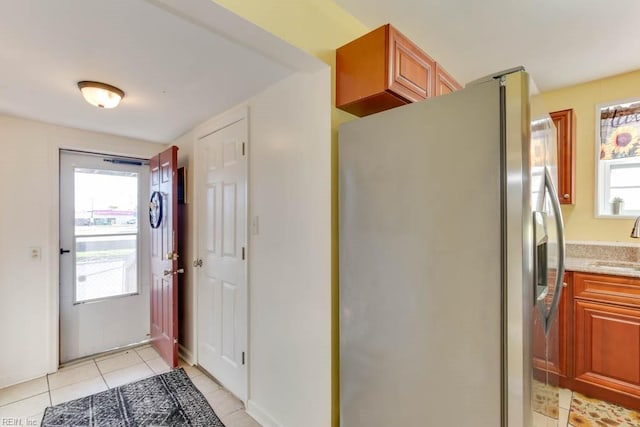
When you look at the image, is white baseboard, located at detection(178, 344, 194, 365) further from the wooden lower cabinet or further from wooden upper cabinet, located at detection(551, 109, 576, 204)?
wooden upper cabinet, located at detection(551, 109, 576, 204)

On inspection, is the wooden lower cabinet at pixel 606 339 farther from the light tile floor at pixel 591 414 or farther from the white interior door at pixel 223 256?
the white interior door at pixel 223 256

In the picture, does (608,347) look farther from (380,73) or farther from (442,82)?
(380,73)

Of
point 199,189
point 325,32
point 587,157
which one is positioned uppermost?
point 325,32

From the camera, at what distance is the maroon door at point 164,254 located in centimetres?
270

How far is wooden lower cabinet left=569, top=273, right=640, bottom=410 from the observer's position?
6.43ft

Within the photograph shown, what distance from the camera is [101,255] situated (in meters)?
3.08

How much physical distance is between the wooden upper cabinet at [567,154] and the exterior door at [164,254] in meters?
→ 3.30

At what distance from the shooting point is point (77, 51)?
1520 millimetres

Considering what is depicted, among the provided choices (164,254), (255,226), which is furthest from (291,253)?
(164,254)

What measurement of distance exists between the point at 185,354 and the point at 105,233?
1.50 metres

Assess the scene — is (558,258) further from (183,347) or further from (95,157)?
(95,157)

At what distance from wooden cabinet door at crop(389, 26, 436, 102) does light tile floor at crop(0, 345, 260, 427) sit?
86.8 inches

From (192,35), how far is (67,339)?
3112 millimetres

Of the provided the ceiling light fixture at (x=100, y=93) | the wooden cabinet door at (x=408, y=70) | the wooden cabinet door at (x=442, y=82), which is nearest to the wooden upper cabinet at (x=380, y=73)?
the wooden cabinet door at (x=408, y=70)
